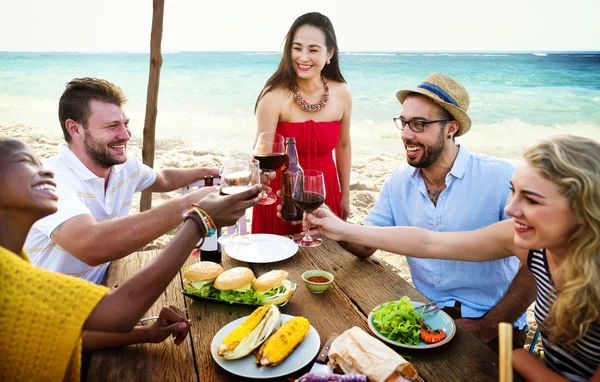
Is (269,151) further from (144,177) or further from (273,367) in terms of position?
(273,367)

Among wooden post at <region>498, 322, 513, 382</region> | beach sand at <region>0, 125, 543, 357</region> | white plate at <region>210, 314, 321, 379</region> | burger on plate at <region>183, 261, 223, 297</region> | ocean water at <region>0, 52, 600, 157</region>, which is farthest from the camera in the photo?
ocean water at <region>0, 52, 600, 157</region>

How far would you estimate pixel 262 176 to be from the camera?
246 centimetres

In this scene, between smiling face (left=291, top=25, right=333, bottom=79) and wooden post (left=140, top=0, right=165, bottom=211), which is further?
wooden post (left=140, top=0, right=165, bottom=211)

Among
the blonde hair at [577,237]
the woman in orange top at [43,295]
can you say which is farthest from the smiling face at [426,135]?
the woman in orange top at [43,295]

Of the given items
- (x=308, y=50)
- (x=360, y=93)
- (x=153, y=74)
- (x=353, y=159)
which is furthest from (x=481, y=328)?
(x=360, y=93)

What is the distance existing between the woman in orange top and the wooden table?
279 mm

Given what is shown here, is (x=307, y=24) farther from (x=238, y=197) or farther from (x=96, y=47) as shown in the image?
(x=96, y=47)

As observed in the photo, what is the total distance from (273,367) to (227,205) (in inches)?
23.9

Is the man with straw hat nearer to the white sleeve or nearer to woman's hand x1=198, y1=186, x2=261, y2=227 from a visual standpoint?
woman's hand x1=198, y1=186, x2=261, y2=227

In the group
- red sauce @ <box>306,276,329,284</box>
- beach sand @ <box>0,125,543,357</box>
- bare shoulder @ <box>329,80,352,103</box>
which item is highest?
bare shoulder @ <box>329,80,352,103</box>

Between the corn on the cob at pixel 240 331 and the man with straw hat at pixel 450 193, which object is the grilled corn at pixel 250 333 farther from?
the man with straw hat at pixel 450 193

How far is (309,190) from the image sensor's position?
216 cm

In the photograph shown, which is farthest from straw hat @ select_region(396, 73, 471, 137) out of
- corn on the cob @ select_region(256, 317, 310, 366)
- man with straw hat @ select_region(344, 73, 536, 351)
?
corn on the cob @ select_region(256, 317, 310, 366)

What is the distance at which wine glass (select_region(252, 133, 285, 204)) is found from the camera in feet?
7.96
